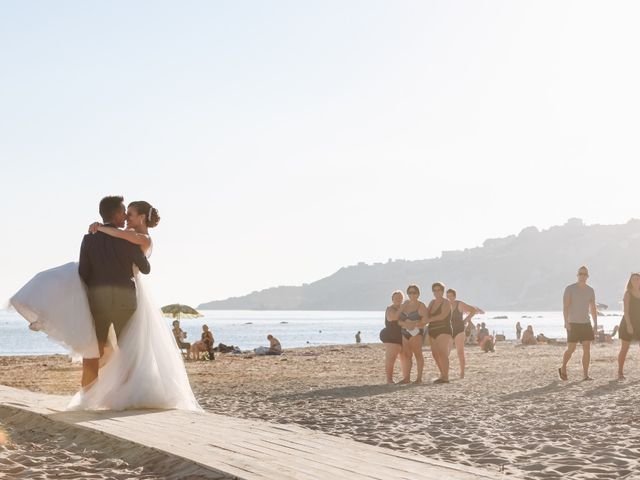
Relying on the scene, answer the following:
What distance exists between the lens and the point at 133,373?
8.48 m

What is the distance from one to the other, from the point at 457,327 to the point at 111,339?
9.75 metres

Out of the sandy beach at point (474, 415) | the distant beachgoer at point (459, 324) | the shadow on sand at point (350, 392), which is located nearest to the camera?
the sandy beach at point (474, 415)

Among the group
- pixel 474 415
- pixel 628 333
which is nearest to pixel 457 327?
pixel 628 333

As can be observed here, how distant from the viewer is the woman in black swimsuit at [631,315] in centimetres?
1516

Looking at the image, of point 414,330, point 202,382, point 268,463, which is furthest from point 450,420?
point 202,382

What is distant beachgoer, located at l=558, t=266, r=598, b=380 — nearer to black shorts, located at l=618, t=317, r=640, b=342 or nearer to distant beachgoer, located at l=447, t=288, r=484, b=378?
black shorts, located at l=618, t=317, r=640, b=342

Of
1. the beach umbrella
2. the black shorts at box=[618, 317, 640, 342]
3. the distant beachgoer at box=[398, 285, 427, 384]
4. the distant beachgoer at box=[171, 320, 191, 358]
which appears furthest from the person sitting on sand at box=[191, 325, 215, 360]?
the black shorts at box=[618, 317, 640, 342]

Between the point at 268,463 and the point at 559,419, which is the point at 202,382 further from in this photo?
the point at 268,463

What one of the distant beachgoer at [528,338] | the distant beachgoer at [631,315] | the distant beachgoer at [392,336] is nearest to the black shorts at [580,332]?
the distant beachgoer at [631,315]

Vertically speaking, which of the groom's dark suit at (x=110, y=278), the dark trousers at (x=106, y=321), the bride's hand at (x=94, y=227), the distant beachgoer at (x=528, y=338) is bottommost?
the distant beachgoer at (x=528, y=338)

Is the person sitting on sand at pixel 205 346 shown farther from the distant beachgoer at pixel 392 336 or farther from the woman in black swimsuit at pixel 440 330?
the woman in black swimsuit at pixel 440 330

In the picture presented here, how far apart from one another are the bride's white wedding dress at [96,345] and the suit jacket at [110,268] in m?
0.13

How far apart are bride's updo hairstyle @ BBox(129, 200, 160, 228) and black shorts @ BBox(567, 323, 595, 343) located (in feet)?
30.3

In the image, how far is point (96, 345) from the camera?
850 cm
